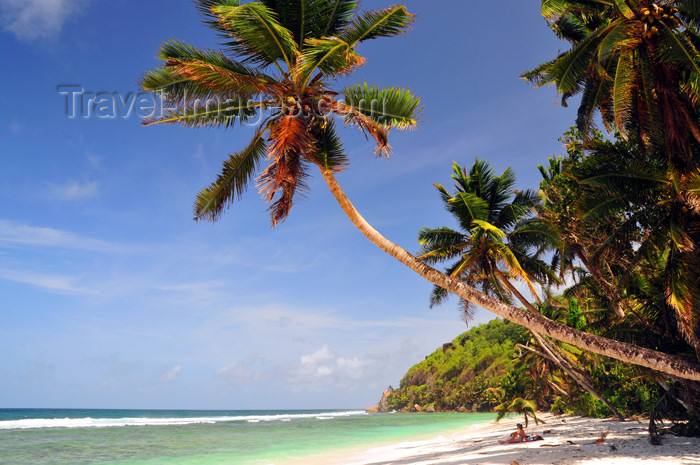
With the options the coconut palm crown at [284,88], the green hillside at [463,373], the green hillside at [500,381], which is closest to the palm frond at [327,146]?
the coconut palm crown at [284,88]

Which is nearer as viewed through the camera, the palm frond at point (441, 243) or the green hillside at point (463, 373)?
the palm frond at point (441, 243)

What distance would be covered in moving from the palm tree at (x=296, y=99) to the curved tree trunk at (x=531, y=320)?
0.02 metres

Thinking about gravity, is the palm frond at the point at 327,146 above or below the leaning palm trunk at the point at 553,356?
above

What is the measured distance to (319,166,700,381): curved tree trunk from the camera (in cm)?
765

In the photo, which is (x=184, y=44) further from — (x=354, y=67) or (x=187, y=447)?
(x=187, y=447)

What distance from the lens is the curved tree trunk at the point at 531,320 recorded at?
7652 mm

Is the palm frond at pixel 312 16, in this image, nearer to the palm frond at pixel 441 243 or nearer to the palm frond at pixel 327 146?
the palm frond at pixel 327 146

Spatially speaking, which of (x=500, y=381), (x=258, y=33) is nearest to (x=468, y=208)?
(x=258, y=33)

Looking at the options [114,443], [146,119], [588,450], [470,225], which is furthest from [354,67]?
[114,443]

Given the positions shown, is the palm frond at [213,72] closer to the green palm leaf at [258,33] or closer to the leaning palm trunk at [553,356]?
the green palm leaf at [258,33]

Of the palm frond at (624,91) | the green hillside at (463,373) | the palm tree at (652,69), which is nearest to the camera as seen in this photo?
the palm tree at (652,69)

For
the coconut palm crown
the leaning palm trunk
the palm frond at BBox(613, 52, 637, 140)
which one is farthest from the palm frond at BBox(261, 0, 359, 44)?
the leaning palm trunk

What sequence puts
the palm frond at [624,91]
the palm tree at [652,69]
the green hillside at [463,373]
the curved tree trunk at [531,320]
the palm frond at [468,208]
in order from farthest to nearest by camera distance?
the green hillside at [463,373], the palm frond at [468,208], the palm frond at [624,91], the palm tree at [652,69], the curved tree trunk at [531,320]

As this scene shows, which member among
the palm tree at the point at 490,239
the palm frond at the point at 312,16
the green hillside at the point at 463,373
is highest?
the palm frond at the point at 312,16
